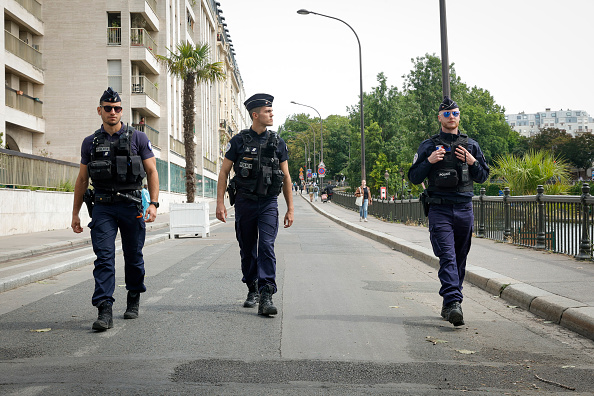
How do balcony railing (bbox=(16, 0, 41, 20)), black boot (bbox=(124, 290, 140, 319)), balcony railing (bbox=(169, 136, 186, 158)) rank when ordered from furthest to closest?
balcony railing (bbox=(169, 136, 186, 158)), balcony railing (bbox=(16, 0, 41, 20)), black boot (bbox=(124, 290, 140, 319))

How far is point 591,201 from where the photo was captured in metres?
10.4

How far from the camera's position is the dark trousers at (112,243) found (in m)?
5.80

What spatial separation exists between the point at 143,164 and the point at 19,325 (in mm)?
1816

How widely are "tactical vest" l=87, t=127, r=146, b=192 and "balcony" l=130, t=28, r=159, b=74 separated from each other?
34311 millimetres

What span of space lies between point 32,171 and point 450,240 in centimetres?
1873

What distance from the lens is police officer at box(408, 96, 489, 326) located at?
614 cm

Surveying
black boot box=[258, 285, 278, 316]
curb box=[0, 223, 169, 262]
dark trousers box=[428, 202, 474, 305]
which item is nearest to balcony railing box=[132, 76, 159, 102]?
curb box=[0, 223, 169, 262]

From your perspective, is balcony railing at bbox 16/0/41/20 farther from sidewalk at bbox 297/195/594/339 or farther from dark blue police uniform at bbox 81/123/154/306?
dark blue police uniform at bbox 81/123/154/306

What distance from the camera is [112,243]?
19.3ft

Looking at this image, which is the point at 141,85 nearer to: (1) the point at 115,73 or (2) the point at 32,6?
(1) the point at 115,73

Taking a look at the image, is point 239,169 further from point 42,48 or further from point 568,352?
point 42,48

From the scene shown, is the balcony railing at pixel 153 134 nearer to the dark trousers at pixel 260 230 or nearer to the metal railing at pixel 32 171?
the metal railing at pixel 32 171

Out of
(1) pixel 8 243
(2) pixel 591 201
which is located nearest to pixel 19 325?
(2) pixel 591 201

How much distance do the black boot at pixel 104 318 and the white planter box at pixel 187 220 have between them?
14.4 m
